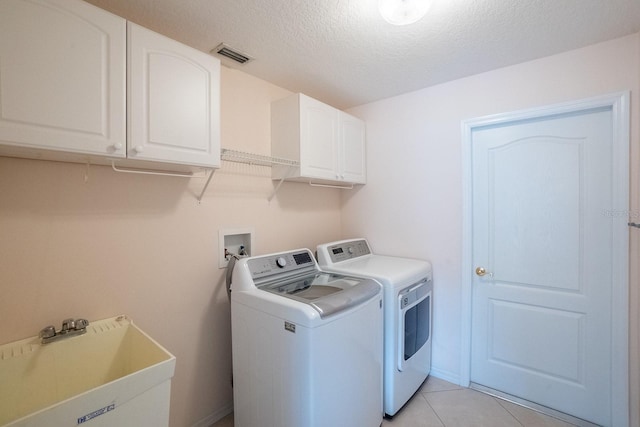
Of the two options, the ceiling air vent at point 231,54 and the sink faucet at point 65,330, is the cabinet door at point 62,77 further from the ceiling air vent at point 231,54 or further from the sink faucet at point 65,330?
the sink faucet at point 65,330

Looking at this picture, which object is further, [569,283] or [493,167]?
[493,167]

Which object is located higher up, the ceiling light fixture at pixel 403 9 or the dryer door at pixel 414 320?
the ceiling light fixture at pixel 403 9

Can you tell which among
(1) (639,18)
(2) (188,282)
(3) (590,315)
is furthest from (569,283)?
(2) (188,282)

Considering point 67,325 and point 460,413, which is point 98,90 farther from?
point 460,413

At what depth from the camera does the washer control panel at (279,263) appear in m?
1.72

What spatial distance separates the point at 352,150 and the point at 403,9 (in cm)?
132

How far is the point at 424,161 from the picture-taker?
2367mm

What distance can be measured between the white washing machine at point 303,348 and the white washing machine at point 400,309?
4.4 inches

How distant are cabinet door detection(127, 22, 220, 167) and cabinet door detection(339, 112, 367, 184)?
1.16 metres

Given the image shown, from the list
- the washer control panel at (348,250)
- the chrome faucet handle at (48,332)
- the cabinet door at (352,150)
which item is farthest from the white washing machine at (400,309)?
the chrome faucet handle at (48,332)

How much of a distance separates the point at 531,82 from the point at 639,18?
51 centimetres

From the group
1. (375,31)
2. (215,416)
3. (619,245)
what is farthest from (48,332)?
(619,245)

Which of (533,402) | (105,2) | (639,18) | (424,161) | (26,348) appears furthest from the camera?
(424,161)

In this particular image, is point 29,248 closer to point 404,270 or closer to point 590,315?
point 404,270
